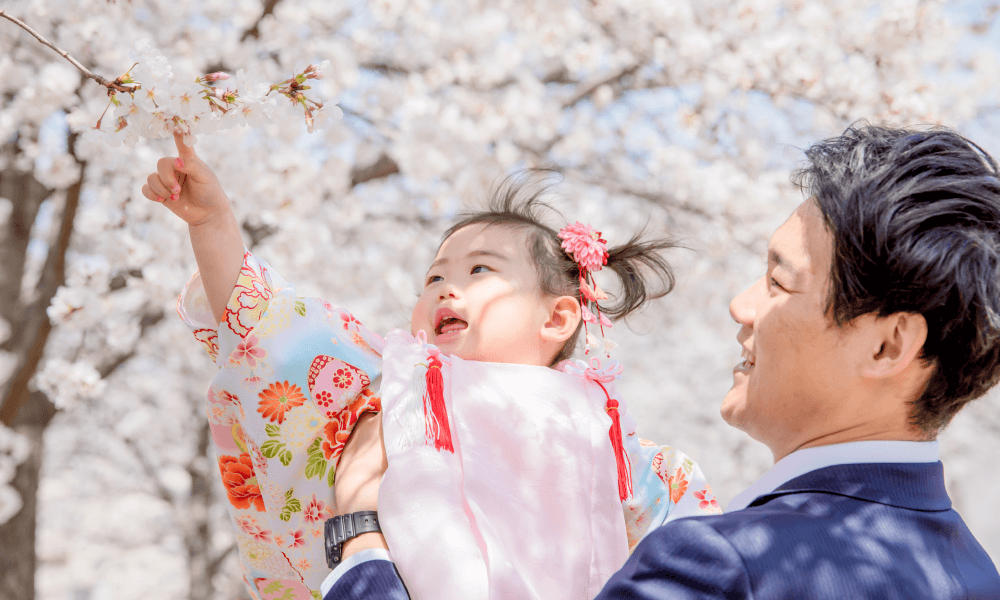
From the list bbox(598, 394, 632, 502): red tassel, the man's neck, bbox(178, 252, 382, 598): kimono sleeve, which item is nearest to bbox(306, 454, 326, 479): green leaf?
bbox(178, 252, 382, 598): kimono sleeve

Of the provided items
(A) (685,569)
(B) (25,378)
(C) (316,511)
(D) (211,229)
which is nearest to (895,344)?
(A) (685,569)

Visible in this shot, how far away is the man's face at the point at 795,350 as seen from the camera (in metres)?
1.36

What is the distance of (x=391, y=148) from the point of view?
5836 millimetres

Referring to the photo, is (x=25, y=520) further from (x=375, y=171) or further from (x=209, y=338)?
(x=209, y=338)

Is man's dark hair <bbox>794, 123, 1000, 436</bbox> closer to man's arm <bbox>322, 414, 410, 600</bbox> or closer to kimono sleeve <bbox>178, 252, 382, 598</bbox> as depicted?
man's arm <bbox>322, 414, 410, 600</bbox>

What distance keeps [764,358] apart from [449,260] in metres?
1.03

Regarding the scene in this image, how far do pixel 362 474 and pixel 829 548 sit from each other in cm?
94

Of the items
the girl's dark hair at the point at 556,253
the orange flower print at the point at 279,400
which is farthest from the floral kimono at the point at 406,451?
the girl's dark hair at the point at 556,253

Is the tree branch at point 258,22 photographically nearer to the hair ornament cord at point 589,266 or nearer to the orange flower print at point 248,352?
the hair ornament cord at point 589,266

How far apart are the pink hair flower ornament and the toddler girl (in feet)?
1.17

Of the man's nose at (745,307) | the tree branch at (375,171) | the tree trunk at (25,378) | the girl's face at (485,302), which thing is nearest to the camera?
the man's nose at (745,307)

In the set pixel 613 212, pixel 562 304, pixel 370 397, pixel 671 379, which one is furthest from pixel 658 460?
pixel 671 379

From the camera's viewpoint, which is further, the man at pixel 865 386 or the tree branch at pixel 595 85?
the tree branch at pixel 595 85

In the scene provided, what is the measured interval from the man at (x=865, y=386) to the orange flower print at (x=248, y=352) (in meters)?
0.89
